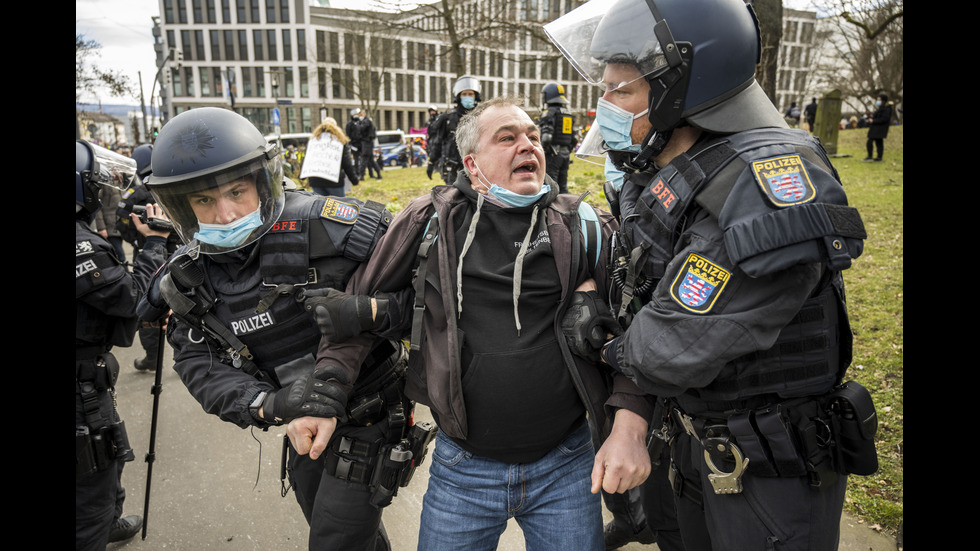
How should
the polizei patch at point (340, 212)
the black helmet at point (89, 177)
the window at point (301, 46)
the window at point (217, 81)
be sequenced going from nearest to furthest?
the polizei patch at point (340, 212)
the black helmet at point (89, 177)
the window at point (301, 46)
the window at point (217, 81)

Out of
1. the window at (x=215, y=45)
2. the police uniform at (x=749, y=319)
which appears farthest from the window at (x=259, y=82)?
the police uniform at (x=749, y=319)

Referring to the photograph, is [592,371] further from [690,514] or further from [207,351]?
[207,351]

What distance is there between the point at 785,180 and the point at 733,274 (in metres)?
0.25

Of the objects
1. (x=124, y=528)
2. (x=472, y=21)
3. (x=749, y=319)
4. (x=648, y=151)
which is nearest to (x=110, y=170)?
(x=124, y=528)

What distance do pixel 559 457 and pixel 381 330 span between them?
29.9 inches

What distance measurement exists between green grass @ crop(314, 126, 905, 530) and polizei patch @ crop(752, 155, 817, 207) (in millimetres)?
1214

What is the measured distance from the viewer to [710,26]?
63.3 inches

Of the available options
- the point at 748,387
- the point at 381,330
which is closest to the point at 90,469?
the point at 381,330

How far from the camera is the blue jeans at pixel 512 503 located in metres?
2.00

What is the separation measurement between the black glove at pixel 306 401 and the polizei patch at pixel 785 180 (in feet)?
4.81

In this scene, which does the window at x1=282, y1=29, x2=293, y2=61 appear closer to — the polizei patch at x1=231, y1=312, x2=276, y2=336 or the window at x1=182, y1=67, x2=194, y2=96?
the window at x1=182, y1=67, x2=194, y2=96

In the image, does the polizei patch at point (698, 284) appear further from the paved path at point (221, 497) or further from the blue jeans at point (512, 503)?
the paved path at point (221, 497)

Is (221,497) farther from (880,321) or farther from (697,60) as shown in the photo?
(880,321)
